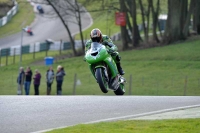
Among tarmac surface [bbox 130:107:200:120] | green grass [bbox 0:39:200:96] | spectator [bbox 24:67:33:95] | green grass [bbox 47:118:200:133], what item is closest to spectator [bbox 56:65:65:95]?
spectator [bbox 24:67:33:95]

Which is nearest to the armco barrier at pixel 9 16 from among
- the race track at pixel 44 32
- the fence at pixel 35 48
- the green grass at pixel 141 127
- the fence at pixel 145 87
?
the race track at pixel 44 32

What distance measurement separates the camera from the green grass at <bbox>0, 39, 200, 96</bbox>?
109 feet

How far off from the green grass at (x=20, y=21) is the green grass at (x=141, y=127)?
170 ft

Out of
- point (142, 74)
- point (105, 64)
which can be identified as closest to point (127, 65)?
point (142, 74)

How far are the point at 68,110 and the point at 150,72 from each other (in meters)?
24.0

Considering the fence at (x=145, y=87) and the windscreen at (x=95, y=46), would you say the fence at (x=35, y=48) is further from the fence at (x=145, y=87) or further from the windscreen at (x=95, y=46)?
the windscreen at (x=95, y=46)

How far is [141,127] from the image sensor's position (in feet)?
39.2

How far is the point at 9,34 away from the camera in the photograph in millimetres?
66438

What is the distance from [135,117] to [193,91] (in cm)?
1851

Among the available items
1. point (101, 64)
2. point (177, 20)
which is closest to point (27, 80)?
point (101, 64)

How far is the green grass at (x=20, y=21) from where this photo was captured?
67500mm

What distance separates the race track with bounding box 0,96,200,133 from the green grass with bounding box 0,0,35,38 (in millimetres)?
47686

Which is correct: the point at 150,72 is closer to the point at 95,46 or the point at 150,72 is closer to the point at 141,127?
the point at 95,46

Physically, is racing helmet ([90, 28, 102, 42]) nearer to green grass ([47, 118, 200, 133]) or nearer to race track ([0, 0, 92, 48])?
green grass ([47, 118, 200, 133])
